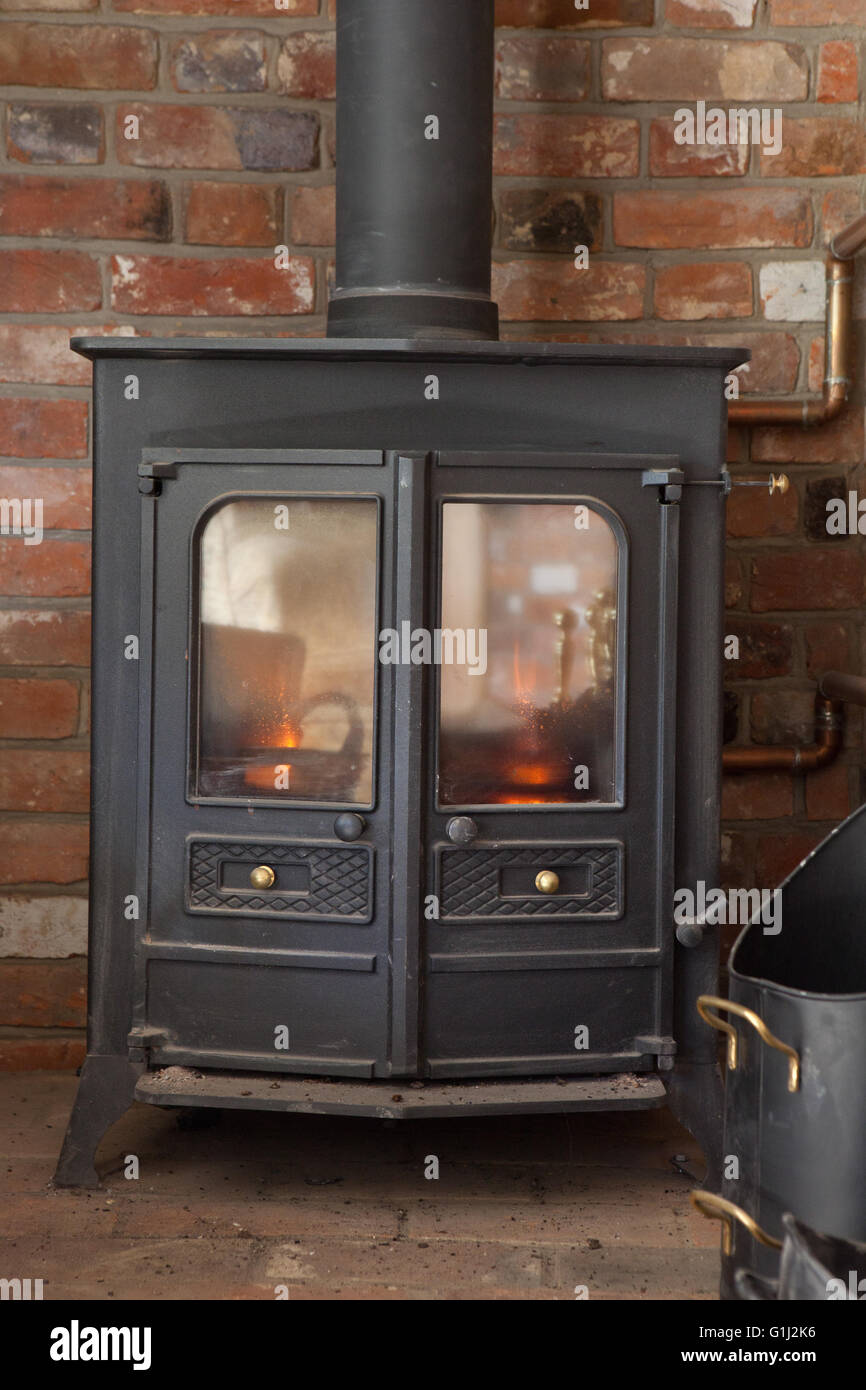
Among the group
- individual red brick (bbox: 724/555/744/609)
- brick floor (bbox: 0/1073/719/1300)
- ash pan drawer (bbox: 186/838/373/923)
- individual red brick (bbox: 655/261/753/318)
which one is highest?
individual red brick (bbox: 655/261/753/318)

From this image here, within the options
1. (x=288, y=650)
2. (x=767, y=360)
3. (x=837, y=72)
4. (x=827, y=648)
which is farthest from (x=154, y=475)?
(x=837, y=72)

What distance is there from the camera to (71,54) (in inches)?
92.3

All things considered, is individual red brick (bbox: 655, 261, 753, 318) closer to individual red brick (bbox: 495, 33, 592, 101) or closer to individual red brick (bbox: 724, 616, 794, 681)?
individual red brick (bbox: 495, 33, 592, 101)

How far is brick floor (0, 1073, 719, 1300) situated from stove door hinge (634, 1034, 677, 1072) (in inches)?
8.2

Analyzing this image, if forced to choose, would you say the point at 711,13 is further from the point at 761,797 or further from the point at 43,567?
the point at 43,567

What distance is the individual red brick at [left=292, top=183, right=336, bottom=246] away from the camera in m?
2.38

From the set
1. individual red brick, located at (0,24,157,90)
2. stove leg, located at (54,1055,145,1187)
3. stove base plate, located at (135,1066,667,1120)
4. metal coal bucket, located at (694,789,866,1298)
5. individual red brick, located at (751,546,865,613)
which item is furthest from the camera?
individual red brick, located at (751,546,865,613)

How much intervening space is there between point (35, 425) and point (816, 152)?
1.43m

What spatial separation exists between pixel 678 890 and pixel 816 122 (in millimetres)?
1372

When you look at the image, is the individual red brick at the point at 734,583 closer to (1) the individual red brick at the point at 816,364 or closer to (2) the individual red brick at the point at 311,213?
(1) the individual red brick at the point at 816,364

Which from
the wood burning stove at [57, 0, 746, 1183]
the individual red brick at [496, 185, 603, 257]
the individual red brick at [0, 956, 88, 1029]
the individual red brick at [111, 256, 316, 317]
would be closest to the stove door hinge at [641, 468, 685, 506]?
the wood burning stove at [57, 0, 746, 1183]

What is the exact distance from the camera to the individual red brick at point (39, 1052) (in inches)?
96.4

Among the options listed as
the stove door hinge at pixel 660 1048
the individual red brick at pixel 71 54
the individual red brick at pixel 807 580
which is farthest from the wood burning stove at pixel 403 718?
the individual red brick at pixel 71 54
